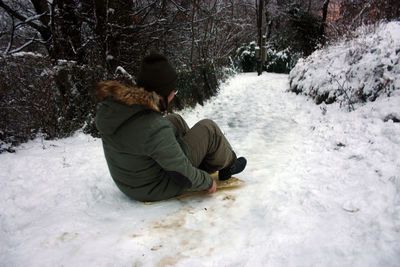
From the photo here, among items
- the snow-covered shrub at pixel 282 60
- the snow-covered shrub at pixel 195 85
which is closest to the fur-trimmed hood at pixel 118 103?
the snow-covered shrub at pixel 195 85

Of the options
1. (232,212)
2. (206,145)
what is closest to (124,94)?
(206,145)

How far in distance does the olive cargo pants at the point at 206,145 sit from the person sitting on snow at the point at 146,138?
2 cm

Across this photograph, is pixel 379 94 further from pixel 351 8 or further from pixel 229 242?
pixel 351 8

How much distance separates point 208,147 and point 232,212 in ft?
1.95

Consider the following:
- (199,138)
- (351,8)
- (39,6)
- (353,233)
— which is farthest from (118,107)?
(351,8)

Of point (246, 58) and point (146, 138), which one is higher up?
point (246, 58)

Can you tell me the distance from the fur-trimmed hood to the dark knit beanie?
0.31 feet

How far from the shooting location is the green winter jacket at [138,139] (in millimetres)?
1475

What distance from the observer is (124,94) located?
1.44 meters

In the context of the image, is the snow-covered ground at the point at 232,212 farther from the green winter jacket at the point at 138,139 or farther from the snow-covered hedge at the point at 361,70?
the snow-covered hedge at the point at 361,70

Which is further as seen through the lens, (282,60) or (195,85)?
(282,60)

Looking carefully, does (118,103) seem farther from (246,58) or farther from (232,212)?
(246,58)

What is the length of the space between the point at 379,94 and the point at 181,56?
5914 mm

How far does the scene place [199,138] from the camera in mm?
2043
